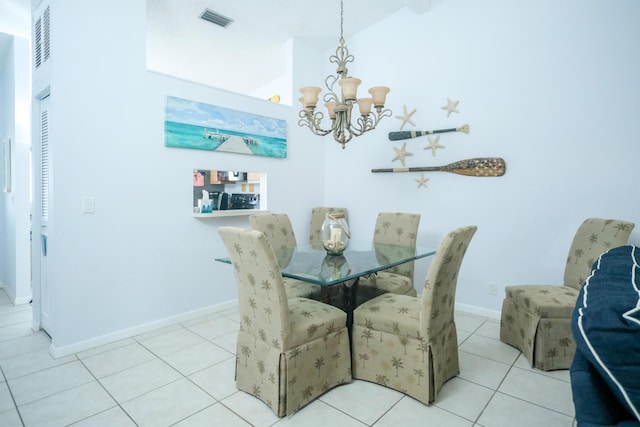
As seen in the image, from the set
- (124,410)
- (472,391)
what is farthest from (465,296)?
(124,410)

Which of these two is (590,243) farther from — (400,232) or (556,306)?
(400,232)

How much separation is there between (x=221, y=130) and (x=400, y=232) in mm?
1996

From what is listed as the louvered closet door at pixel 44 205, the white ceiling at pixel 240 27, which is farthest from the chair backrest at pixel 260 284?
the white ceiling at pixel 240 27

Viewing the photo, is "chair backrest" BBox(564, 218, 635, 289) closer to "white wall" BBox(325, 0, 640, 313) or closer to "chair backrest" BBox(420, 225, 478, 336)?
"white wall" BBox(325, 0, 640, 313)

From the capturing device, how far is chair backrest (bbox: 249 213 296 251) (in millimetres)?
2924

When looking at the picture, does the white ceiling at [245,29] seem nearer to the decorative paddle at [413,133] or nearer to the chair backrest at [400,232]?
the decorative paddle at [413,133]

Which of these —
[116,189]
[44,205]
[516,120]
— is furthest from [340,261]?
[44,205]

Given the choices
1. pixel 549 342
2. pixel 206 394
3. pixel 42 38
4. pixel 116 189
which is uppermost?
pixel 42 38

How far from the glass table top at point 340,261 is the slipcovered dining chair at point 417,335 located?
0.27m

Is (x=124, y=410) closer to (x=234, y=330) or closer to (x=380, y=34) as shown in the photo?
(x=234, y=330)

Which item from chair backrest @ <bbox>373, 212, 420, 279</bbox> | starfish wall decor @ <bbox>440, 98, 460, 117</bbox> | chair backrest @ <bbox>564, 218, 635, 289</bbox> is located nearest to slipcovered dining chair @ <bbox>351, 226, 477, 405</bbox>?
chair backrest @ <bbox>373, 212, 420, 279</bbox>

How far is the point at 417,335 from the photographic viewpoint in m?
1.86

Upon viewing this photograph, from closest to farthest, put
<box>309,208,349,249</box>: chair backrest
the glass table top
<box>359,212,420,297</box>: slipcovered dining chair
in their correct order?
the glass table top → <box>359,212,420,297</box>: slipcovered dining chair → <box>309,208,349,249</box>: chair backrest

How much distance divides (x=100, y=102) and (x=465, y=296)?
11.8 feet
